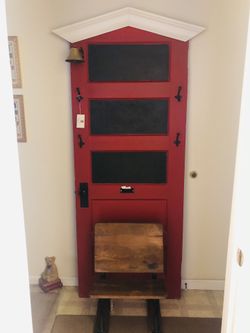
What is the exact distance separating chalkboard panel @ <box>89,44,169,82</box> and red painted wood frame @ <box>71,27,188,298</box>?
0.13ft

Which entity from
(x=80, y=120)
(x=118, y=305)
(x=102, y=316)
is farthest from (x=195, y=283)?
(x=80, y=120)

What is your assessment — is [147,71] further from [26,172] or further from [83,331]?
[83,331]

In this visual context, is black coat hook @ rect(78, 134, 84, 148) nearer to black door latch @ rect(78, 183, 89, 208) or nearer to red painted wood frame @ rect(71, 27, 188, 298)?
red painted wood frame @ rect(71, 27, 188, 298)

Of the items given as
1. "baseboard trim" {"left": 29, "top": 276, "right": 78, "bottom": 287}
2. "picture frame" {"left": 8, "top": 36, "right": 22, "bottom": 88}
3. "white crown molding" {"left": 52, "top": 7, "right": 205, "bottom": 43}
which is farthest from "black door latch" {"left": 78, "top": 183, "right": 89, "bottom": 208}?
"white crown molding" {"left": 52, "top": 7, "right": 205, "bottom": 43}

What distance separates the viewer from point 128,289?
2281mm

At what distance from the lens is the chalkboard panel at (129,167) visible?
245 centimetres

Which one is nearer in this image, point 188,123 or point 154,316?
point 154,316

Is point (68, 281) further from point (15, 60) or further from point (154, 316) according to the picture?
point (15, 60)

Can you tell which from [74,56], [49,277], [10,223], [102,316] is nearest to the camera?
[10,223]

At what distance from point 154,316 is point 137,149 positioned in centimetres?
Answer: 126

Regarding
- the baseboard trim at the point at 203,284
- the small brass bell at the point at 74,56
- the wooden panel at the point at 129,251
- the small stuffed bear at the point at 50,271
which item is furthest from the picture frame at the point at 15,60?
the baseboard trim at the point at 203,284

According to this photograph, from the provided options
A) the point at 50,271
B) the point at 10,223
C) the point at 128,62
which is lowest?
the point at 50,271

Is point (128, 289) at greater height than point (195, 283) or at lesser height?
greater

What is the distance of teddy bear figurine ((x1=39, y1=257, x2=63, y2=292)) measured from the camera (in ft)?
8.80
